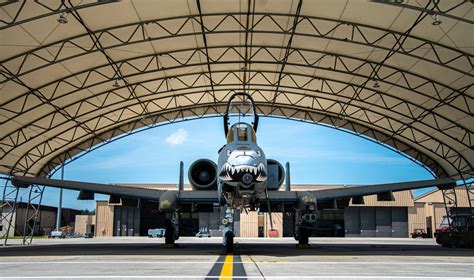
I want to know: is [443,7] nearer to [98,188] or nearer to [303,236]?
[303,236]

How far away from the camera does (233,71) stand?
90.3ft

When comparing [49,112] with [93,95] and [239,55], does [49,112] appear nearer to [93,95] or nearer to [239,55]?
[93,95]

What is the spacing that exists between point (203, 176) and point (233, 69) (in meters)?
8.84

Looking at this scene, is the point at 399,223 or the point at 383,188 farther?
the point at 399,223

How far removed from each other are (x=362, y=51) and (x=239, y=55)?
6643 mm

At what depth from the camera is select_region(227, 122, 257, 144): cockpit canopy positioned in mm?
15555

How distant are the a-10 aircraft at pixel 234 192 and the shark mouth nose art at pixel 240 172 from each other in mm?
62

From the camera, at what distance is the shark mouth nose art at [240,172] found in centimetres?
1366

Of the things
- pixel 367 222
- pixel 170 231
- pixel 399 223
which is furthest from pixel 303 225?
pixel 399 223

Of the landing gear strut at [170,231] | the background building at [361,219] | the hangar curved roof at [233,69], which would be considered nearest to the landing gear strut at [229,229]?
the landing gear strut at [170,231]

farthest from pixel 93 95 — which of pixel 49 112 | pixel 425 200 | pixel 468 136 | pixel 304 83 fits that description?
pixel 425 200

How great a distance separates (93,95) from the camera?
27.6 metres

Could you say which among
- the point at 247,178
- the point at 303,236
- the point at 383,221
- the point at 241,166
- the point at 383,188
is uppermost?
the point at 241,166

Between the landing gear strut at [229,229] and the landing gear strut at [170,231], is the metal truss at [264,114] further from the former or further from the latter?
the landing gear strut at [229,229]
